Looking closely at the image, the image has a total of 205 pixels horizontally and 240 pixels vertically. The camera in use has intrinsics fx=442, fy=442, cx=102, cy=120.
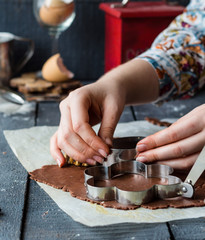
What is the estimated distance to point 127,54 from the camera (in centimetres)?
151

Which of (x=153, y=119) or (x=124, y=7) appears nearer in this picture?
(x=153, y=119)

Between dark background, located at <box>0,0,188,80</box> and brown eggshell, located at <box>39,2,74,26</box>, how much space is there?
7.0 inches

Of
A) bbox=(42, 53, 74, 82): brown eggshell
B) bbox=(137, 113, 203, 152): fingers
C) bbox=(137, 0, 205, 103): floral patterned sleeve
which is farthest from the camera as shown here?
bbox=(42, 53, 74, 82): brown eggshell

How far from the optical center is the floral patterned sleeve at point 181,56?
1126mm

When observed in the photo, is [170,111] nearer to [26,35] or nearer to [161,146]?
[161,146]

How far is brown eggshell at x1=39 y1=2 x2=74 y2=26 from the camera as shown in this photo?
4.84 feet

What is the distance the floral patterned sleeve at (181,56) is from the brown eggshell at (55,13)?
39 cm

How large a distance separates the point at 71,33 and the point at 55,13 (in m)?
0.22

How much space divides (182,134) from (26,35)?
1.08 meters

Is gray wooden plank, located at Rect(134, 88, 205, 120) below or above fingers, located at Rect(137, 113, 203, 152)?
below

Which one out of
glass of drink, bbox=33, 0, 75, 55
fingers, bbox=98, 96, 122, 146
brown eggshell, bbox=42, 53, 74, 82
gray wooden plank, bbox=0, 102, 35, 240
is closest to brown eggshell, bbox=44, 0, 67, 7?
glass of drink, bbox=33, 0, 75, 55

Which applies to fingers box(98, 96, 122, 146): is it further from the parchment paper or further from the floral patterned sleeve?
the floral patterned sleeve

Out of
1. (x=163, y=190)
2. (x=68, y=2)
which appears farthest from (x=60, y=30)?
(x=163, y=190)

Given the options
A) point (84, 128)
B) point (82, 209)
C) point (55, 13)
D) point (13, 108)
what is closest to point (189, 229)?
point (82, 209)
